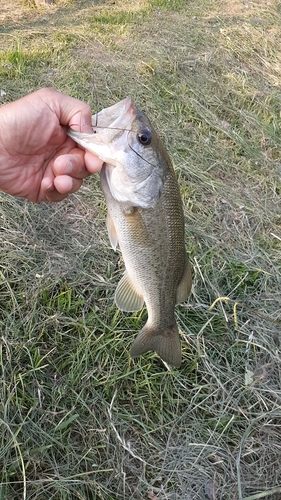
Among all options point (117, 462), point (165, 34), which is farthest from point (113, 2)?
point (117, 462)

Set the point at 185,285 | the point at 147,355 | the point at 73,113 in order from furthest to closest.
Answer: the point at 147,355, the point at 185,285, the point at 73,113

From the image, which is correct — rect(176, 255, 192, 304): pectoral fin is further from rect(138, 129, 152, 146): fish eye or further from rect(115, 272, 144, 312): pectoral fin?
rect(138, 129, 152, 146): fish eye

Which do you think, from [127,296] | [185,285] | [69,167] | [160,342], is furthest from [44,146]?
[160,342]

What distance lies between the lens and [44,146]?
2008 millimetres

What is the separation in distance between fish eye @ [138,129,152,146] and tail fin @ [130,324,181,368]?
85cm

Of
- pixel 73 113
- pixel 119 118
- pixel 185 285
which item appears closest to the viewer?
pixel 119 118

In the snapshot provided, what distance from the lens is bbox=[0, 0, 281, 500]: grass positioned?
6.92 feet

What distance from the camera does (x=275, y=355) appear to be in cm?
261

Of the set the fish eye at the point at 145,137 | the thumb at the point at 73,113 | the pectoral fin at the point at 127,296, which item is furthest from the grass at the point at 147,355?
the fish eye at the point at 145,137

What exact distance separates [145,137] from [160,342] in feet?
3.08

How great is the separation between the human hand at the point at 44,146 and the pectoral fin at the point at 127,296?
50 cm

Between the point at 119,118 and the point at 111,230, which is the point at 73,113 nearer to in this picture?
the point at 119,118

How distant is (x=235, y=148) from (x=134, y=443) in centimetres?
336

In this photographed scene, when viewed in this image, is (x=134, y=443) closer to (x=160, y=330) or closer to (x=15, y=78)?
(x=160, y=330)
